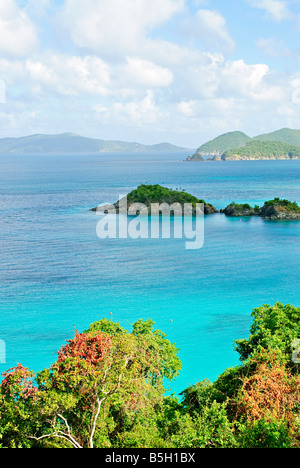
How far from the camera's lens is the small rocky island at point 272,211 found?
2997 inches

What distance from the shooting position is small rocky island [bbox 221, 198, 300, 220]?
250 ft

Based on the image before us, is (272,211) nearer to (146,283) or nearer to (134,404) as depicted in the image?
(146,283)

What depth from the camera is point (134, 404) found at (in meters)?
15.7

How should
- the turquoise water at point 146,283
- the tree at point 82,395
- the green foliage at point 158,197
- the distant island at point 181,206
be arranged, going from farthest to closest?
the green foliage at point 158,197 < the distant island at point 181,206 < the turquoise water at point 146,283 < the tree at point 82,395

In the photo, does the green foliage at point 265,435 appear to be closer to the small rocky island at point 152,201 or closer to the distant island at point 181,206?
the distant island at point 181,206

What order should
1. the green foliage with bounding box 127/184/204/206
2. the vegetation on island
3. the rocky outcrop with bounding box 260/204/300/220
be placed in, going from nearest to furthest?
the vegetation on island, the rocky outcrop with bounding box 260/204/300/220, the green foliage with bounding box 127/184/204/206

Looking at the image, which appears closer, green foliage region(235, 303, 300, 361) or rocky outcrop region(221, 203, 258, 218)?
green foliage region(235, 303, 300, 361)

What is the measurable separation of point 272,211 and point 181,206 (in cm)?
1567

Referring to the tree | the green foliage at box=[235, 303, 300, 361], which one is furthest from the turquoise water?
the tree

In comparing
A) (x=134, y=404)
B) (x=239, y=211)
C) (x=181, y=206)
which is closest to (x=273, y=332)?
(x=134, y=404)

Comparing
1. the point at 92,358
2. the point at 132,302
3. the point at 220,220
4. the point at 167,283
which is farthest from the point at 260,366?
the point at 220,220

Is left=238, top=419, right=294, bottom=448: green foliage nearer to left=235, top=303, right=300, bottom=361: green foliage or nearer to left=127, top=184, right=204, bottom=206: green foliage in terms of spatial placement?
left=235, top=303, right=300, bottom=361: green foliage

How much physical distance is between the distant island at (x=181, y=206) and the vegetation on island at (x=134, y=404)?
60635 millimetres

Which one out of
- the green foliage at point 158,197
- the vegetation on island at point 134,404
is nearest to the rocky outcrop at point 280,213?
the green foliage at point 158,197
